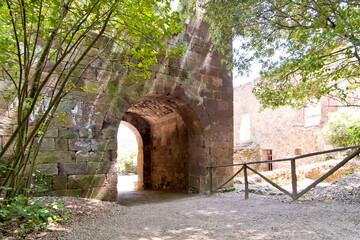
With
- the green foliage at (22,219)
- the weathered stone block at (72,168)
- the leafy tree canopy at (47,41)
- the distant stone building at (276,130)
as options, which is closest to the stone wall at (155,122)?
the weathered stone block at (72,168)

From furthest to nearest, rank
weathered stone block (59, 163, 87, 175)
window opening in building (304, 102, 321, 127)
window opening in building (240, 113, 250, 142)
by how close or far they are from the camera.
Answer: window opening in building (240, 113, 250, 142), window opening in building (304, 102, 321, 127), weathered stone block (59, 163, 87, 175)

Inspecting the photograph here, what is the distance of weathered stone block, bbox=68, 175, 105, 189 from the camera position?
13.5 ft

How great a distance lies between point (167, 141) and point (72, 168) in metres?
3.94

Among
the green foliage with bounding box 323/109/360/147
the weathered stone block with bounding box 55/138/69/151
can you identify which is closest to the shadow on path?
the weathered stone block with bounding box 55/138/69/151

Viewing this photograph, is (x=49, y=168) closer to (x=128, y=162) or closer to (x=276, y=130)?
(x=128, y=162)

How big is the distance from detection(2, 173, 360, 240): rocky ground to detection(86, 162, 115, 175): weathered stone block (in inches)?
21.1

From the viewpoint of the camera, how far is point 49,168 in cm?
393

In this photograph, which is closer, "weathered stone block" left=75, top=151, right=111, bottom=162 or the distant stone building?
"weathered stone block" left=75, top=151, right=111, bottom=162

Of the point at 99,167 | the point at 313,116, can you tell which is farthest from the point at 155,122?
the point at 313,116

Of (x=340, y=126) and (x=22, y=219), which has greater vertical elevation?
(x=340, y=126)

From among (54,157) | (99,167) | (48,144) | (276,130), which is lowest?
(99,167)

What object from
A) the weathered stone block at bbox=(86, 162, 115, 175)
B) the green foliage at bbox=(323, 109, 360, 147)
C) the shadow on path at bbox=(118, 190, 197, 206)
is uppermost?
the green foliage at bbox=(323, 109, 360, 147)

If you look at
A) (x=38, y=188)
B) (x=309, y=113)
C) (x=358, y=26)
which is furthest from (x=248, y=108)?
(x=38, y=188)

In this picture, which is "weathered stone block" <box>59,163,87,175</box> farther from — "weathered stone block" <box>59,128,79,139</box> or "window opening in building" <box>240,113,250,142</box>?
"window opening in building" <box>240,113,250,142</box>
